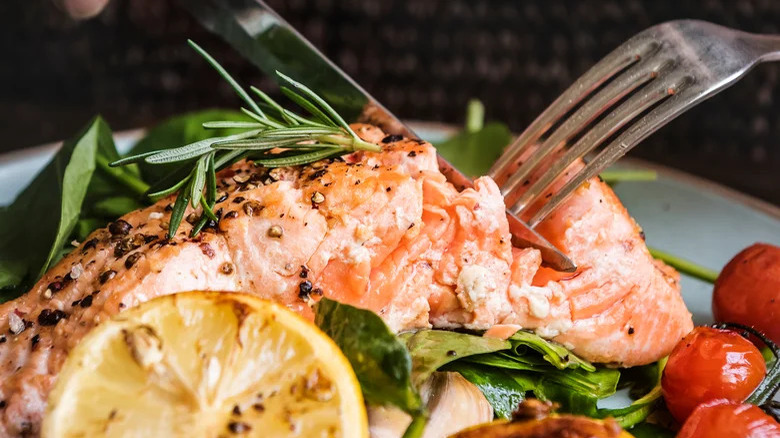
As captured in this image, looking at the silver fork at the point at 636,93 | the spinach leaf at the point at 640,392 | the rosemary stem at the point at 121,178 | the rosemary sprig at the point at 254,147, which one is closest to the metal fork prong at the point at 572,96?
the silver fork at the point at 636,93

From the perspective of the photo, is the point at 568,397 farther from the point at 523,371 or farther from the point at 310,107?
the point at 310,107

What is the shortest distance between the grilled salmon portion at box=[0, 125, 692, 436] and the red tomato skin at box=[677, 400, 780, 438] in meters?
0.37

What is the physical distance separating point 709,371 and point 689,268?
3.23ft

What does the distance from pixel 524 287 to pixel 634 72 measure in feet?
2.59

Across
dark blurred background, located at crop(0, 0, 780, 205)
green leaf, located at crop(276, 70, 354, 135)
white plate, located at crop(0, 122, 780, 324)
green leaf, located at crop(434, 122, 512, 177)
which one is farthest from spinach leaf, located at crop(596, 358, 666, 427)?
dark blurred background, located at crop(0, 0, 780, 205)

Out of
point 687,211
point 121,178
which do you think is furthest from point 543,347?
point 121,178

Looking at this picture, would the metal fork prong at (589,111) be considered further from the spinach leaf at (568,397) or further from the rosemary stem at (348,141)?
the spinach leaf at (568,397)

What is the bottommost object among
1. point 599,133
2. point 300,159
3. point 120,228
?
point 120,228

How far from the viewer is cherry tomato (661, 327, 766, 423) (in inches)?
96.4

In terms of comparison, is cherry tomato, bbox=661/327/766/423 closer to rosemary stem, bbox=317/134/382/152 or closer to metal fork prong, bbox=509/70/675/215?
metal fork prong, bbox=509/70/675/215

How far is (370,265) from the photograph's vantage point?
7.55 ft

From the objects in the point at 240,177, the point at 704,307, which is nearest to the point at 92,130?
the point at 240,177

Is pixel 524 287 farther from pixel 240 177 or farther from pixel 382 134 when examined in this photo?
pixel 240 177

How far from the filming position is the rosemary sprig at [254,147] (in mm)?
2250
